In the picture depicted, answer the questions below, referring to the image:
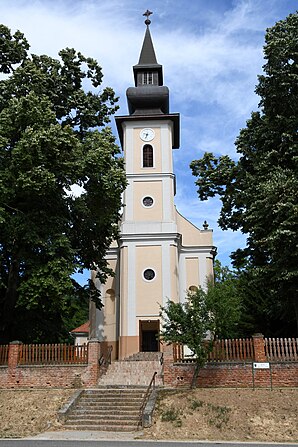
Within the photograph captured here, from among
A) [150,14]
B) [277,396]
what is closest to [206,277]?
[277,396]

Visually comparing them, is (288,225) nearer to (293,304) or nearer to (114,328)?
(293,304)

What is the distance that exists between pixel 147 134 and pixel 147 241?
22.5 ft

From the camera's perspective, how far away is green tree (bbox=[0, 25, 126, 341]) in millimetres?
17141

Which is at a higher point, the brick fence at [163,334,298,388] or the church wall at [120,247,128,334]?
the church wall at [120,247,128,334]

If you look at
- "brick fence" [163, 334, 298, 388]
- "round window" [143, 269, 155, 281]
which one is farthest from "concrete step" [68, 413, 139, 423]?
"round window" [143, 269, 155, 281]

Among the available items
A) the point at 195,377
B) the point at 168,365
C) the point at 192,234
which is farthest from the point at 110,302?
the point at 195,377

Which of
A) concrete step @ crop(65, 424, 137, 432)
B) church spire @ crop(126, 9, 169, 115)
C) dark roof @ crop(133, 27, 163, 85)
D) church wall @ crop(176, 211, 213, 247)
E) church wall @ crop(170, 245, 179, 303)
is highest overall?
dark roof @ crop(133, 27, 163, 85)

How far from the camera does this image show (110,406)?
1470cm

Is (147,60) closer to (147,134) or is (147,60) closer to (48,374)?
(147,134)

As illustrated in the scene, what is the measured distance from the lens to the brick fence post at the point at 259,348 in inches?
623

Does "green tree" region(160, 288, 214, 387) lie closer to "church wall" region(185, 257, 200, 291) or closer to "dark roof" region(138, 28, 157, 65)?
"church wall" region(185, 257, 200, 291)

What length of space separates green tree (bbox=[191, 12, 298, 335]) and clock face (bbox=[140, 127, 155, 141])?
22.1 feet

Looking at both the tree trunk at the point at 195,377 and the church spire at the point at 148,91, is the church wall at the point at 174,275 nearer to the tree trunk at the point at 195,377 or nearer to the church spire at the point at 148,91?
the church spire at the point at 148,91

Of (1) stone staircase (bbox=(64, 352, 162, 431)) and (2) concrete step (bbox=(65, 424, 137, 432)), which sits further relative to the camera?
(1) stone staircase (bbox=(64, 352, 162, 431))
